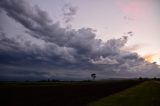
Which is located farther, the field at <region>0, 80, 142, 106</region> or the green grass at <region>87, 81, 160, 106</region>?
the field at <region>0, 80, 142, 106</region>

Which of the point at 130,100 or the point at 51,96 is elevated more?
the point at 51,96

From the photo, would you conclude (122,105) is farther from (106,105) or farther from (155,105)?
(155,105)

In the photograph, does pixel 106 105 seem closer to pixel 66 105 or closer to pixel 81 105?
pixel 81 105

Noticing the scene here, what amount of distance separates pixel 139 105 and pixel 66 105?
9.23 meters

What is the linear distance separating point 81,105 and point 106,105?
3346mm

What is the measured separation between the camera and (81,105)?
28.1m

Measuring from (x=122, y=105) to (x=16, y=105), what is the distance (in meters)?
13.5

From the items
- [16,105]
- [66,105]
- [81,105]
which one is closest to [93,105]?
[81,105]

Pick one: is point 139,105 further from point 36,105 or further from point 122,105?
point 36,105


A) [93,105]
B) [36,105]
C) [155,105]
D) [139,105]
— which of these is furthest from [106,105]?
[36,105]

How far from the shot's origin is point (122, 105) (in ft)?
94.2

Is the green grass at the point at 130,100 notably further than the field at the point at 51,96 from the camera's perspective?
No

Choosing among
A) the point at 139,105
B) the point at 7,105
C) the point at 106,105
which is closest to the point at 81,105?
the point at 106,105

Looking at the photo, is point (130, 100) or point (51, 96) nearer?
point (130, 100)
